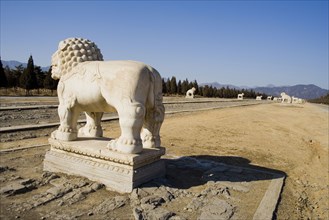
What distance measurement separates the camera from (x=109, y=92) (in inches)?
158

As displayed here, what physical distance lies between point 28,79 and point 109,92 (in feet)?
86.3

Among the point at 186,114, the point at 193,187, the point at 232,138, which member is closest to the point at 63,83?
the point at 193,187

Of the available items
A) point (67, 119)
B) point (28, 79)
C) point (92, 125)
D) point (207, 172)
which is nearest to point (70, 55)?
point (67, 119)

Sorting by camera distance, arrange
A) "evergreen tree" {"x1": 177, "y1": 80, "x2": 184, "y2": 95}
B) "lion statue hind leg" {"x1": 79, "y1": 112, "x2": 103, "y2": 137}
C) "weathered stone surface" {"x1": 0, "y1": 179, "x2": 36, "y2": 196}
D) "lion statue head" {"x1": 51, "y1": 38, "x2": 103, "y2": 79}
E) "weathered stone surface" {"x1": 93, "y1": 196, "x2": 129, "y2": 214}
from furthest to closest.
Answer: "evergreen tree" {"x1": 177, "y1": 80, "x2": 184, "y2": 95} < "lion statue hind leg" {"x1": 79, "y1": 112, "x2": 103, "y2": 137} < "lion statue head" {"x1": 51, "y1": 38, "x2": 103, "y2": 79} < "weathered stone surface" {"x1": 0, "y1": 179, "x2": 36, "y2": 196} < "weathered stone surface" {"x1": 93, "y1": 196, "x2": 129, "y2": 214}

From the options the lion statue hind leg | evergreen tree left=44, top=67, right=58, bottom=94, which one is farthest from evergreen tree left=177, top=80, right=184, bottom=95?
the lion statue hind leg

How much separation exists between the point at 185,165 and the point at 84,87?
8.39 ft

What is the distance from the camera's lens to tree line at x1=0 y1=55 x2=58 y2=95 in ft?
87.5

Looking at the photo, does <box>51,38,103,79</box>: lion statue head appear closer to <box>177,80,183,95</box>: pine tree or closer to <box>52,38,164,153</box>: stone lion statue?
<box>52,38,164,153</box>: stone lion statue

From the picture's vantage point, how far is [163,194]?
391cm

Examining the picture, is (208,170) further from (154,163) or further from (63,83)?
(63,83)

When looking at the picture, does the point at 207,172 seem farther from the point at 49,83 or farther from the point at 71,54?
the point at 49,83

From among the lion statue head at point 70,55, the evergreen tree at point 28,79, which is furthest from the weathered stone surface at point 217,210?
the evergreen tree at point 28,79

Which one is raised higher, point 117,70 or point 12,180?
point 117,70

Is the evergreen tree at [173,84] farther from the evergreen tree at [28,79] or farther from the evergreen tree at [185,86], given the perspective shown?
the evergreen tree at [28,79]
